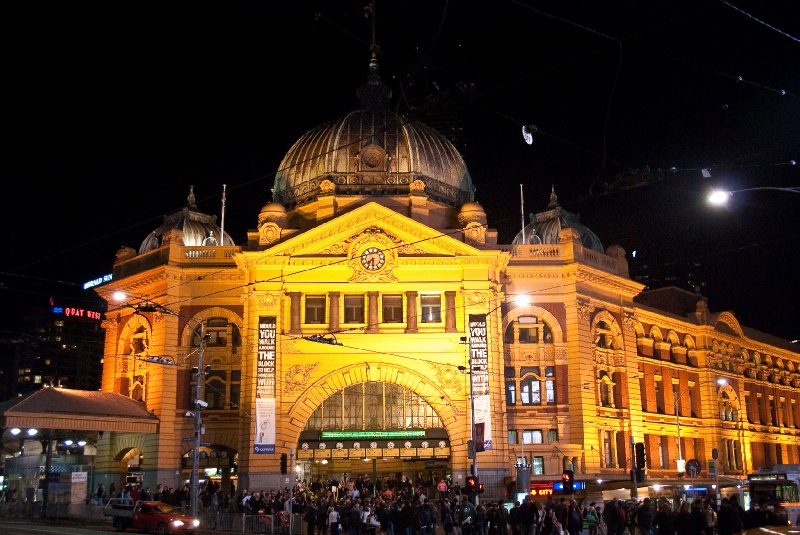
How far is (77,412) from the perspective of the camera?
53.6 m


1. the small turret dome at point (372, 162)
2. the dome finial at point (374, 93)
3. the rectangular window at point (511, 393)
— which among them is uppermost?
the dome finial at point (374, 93)

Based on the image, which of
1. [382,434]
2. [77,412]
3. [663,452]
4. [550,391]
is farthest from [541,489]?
[77,412]

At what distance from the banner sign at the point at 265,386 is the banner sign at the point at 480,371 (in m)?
11.2

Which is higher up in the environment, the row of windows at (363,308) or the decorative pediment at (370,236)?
the decorative pediment at (370,236)

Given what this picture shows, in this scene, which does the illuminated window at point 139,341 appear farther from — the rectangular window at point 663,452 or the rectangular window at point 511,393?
the rectangular window at point 663,452

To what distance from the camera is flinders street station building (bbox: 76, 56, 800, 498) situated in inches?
2141

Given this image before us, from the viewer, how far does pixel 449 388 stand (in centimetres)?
5459

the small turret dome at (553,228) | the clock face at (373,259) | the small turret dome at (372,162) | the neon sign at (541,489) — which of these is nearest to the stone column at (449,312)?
the clock face at (373,259)

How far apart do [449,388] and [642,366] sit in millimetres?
18593

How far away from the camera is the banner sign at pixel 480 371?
52.8 meters

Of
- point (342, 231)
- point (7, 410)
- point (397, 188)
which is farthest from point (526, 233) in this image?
point (7, 410)

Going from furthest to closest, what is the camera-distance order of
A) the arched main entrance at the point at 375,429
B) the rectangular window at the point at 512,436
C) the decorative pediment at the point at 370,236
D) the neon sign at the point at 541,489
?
the rectangular window at the point at 512,436 → the decorative pediment at the point at 370,236 → the arched main entrance at the point at 375,429 → the neon sign at the point at 541,489

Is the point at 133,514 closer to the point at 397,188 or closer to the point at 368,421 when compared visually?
the point at 368,421

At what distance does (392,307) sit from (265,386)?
889 centimetres
